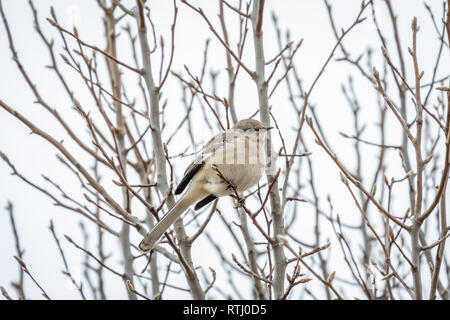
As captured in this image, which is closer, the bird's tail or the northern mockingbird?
the bird's tail

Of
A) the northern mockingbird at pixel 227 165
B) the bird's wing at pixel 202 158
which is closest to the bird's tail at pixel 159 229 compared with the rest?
the northern mockingbird at pixel 227 165

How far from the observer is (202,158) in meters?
3.79

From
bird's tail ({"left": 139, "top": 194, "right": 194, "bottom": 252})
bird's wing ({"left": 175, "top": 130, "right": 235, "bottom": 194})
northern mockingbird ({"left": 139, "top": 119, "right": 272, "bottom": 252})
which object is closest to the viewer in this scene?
bird's tail ({"left": 139, "top": 194, "right": 194, "bottom": 252})

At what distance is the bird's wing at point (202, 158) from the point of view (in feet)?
12.2

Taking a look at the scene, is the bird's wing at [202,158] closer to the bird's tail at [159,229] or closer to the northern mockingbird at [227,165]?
the northern mockingbird at [227,165]

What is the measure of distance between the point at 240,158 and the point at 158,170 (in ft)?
2.25

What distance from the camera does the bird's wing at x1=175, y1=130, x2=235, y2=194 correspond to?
3732 mm

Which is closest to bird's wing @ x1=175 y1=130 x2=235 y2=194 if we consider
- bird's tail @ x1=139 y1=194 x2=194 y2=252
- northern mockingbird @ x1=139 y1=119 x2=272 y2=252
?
northern mockingbird @ x1=139 y1=119 x2=272 y2=252

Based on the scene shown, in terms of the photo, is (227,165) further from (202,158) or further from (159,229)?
(159,229)

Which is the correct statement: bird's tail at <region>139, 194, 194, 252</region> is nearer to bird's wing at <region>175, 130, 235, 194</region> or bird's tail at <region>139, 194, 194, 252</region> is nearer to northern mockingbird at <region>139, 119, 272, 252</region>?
northern mockingbird at <region>139, 119, 272, 252</region>

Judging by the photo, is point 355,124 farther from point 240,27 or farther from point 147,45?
point 147,45

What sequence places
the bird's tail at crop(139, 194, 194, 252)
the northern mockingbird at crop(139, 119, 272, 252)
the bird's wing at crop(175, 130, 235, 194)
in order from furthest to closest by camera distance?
the bird's wing at crop(175, 130, 235, 194)
the northern mockingbird at crop(139, 119, 272, 252)
the bird's tail at crop(139, 194, 194, 252)

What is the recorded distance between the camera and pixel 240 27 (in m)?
3.87

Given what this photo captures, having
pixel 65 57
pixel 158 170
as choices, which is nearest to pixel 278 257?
pixel 158 170
